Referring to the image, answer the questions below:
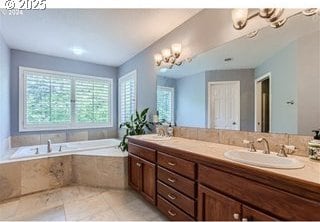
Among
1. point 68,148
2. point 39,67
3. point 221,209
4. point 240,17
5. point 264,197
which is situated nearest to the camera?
point 264,197

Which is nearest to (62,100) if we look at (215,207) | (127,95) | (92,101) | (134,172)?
(92,101)

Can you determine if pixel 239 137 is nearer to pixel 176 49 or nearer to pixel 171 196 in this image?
pixel 171 196

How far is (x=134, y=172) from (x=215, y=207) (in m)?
1.40

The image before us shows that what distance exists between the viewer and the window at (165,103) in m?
2.70

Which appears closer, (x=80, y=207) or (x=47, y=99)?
(x=80, y=207)

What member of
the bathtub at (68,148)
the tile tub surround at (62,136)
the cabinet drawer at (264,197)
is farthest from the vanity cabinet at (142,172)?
the tile tub surround at (62,136)

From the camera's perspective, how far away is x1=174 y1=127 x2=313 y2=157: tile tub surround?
137cm

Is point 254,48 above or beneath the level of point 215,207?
above

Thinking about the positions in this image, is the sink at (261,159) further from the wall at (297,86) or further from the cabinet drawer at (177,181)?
the cabinet drawer at (177,181)

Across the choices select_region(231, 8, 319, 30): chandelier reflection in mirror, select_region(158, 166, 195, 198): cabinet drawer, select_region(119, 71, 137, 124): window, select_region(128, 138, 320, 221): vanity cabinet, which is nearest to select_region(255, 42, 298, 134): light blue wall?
select_region(231, 8, 319, 30): chandelier reflection in mirror

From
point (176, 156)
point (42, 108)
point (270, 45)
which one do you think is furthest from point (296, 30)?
point (42, 108)

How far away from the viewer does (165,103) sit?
2814 mm

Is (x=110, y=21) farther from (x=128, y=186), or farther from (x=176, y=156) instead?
(x=128, y=186)

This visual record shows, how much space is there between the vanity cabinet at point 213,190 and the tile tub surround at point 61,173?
642mm
